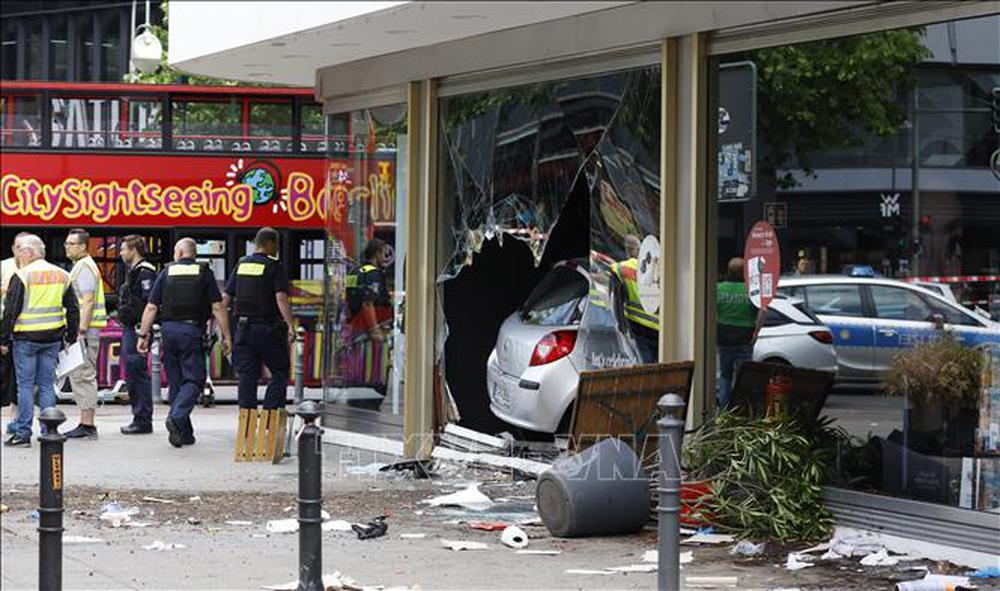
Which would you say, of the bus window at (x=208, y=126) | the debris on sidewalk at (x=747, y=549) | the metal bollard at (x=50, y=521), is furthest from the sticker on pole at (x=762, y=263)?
the bus window at (x=208, y=126)

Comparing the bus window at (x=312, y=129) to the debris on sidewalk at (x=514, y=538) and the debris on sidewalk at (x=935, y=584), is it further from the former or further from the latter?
the debris on sidewalk at (x=935, y=584)

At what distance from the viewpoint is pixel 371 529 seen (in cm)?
1046

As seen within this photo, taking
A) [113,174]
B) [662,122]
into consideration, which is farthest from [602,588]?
[113,174]

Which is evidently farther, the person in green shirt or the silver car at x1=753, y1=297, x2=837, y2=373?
the person in green shirt

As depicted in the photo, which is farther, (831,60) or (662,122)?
(662,122)

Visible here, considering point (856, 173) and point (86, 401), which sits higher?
point (856, 173)

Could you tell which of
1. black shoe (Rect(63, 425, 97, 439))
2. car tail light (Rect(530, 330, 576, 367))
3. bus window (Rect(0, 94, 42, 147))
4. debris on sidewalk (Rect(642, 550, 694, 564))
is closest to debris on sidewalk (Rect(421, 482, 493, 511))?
car tail light (Rect(530, 330, 576, 367))

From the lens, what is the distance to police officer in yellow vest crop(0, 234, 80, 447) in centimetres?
1534

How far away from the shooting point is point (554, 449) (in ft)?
44.9

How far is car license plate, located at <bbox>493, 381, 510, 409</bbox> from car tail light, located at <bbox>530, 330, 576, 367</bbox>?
0.50 metres

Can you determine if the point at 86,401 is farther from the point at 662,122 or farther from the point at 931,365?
the point at 931,365

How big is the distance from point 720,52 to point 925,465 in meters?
3.26

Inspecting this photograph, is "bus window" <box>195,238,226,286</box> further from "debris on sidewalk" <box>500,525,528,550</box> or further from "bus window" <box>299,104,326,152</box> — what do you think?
"debris on sidewalk" <box>500,525,528,550</box>

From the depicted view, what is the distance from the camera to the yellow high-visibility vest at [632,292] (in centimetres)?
1229
